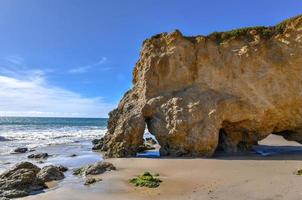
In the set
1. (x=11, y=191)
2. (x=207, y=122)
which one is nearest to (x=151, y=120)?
(x=207, y=122)

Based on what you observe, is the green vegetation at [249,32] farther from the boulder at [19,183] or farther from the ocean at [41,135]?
the ocean at [41,135]

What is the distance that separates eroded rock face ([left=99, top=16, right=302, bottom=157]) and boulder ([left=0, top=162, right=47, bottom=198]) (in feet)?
27.5

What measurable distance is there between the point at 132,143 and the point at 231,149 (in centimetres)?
637

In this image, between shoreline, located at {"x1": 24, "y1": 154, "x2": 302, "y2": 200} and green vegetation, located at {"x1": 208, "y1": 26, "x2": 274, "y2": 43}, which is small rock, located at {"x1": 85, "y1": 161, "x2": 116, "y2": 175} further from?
green vegetation, located at {"x1": 208, "y1": 26, "x2": 274, "y2": 43}

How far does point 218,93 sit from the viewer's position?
69.8ft

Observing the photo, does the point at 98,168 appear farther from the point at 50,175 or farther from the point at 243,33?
the point at 243,33

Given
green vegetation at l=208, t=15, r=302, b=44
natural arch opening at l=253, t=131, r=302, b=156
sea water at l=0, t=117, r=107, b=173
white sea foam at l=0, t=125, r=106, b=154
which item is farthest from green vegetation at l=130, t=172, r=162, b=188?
white sea foam at l=0, t=125, r=106, b=154

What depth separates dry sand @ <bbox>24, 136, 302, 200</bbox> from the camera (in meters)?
12.0

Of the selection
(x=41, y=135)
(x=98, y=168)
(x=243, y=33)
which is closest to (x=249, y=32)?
(x=243, y=33)

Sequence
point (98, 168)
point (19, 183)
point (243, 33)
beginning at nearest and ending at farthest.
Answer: point (19, 183) → point (98, 168) → point (243, 33)

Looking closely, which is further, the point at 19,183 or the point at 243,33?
the point at 243,33

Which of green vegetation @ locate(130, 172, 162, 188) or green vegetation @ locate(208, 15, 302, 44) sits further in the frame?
green vegetation @ locate(208, 15, 302, 44)

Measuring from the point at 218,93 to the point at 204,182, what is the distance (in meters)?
8.45

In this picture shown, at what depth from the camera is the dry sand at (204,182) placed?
12.0m
